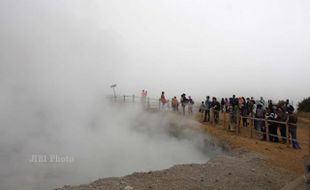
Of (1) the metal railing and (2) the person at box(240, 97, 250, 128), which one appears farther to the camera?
(2) the person at box(240, 97, 250, 128)

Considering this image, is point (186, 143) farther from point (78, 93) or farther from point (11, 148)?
point (78, 93)

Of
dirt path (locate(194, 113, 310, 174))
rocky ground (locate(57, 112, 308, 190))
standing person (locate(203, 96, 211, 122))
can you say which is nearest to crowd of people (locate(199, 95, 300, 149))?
standing person (locate(203, 96, 211, 122))

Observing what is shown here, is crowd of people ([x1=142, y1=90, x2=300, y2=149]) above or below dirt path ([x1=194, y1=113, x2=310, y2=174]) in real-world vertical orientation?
above

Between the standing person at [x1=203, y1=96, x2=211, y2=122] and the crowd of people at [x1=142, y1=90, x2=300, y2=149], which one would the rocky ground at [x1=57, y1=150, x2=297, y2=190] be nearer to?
the crowd of people at [x1=142, y1=90, x2=300, y2=149]

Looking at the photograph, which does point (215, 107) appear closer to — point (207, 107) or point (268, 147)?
point (207, 107)

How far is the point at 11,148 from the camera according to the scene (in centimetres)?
1457

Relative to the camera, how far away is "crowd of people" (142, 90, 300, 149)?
1398 centimetres

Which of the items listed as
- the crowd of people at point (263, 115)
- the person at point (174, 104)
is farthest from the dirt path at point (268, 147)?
the person at point (174, 104)

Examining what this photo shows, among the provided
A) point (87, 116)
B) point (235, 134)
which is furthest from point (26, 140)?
point (235, 134)

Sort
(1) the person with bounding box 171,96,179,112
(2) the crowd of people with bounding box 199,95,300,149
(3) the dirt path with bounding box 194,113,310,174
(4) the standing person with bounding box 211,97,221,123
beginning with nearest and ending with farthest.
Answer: (3) the dirt path with bounding box 194,113,310,174, (2) the crowd of people with bounding box 199,95,300,149, (4) the standing person with bounding box 211,97,221,123, (1) the person with bounding box 171,96,179,112

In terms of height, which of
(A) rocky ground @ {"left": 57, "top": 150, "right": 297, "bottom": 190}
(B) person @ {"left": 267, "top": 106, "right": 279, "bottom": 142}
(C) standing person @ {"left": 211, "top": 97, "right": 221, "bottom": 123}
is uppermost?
(C) standing person @ {"left": 211, "top": 97, "right": 221, "bottom": 123}

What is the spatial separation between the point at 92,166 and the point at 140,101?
535 inches

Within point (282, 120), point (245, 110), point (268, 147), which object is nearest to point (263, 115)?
point (282, 120)

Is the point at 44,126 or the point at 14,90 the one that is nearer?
the point at 44,126
